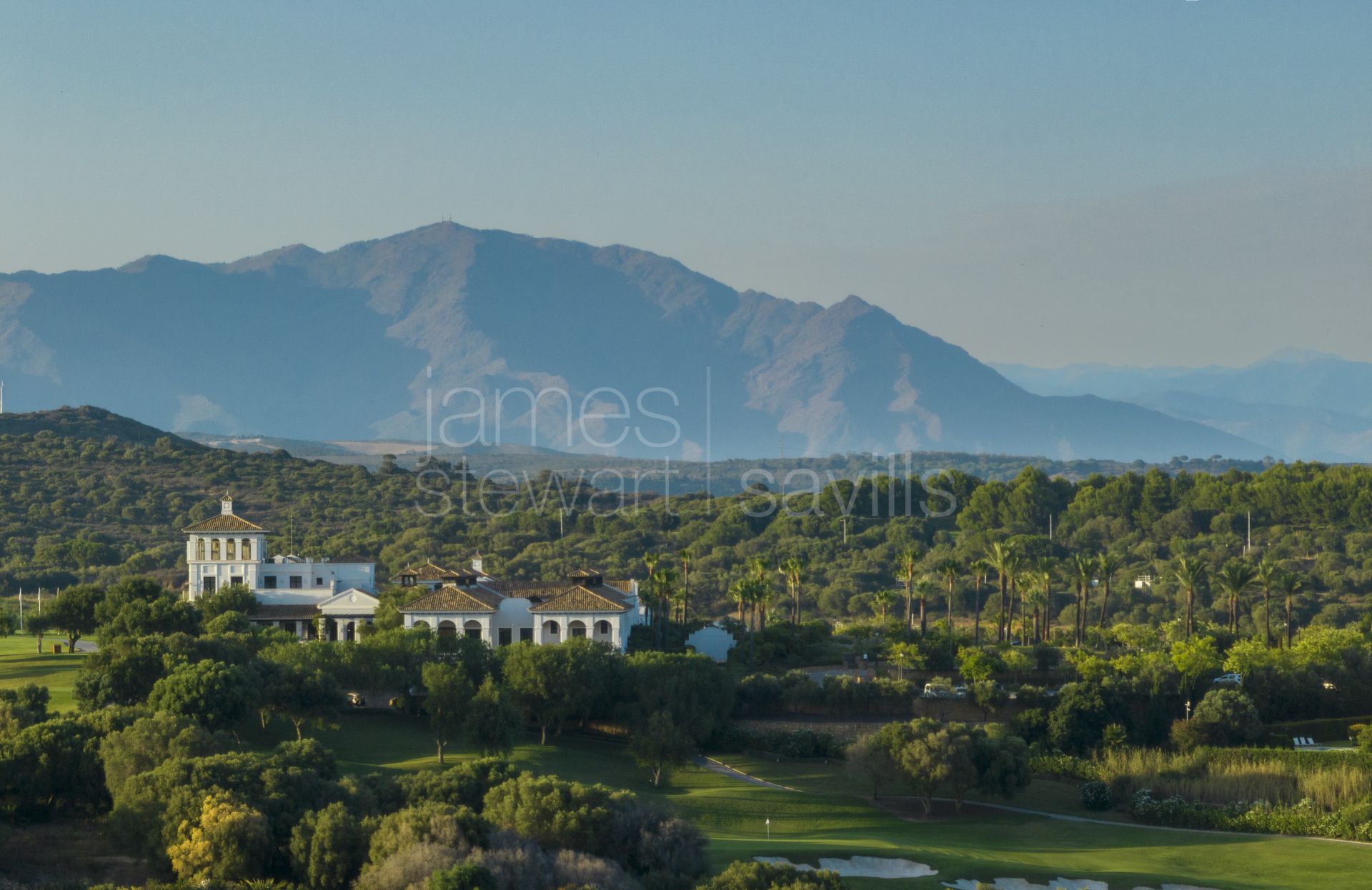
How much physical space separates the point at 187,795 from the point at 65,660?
99.4 ft

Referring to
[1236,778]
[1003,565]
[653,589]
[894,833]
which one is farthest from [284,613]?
[1236,778]

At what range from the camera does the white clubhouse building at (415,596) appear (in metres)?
75.2

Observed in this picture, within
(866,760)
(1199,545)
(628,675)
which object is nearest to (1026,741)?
(866,760)

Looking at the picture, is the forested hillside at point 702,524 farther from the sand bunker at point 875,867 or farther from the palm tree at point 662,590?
the sand bunker at point 875,867

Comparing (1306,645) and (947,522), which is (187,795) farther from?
(947,522)

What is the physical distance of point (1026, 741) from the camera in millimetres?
64812

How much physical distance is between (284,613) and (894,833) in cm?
3578

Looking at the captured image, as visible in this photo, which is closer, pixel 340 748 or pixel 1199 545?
pixel 340 748

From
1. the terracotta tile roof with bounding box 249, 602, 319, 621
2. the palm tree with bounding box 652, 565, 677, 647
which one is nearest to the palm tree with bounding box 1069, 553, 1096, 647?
the palm tree with bounding box 652, 565, 677, 647

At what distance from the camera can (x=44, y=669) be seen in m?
66.6

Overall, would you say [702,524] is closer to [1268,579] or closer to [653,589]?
[653,589]

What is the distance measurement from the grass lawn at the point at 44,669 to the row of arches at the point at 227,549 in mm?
8582

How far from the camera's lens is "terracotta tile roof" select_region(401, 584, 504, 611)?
7438 centimetres

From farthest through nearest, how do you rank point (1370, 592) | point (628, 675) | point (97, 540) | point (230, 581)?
point (97, 540) < point (1370, 592) < point (230, 581) < point (628, 675)
